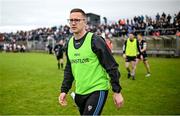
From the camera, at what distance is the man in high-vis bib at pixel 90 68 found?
4.30 m

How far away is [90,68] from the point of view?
4426 millimetres

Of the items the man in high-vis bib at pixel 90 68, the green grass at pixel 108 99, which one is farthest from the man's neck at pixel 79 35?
the green grass at pixel 108 99

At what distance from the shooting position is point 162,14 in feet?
96.3

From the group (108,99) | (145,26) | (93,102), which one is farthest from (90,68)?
(145,26)

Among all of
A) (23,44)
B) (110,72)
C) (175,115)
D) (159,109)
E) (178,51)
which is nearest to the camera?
(110,72)

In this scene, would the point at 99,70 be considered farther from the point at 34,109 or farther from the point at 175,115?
the point at 34,109

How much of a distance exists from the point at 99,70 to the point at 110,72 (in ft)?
0.75

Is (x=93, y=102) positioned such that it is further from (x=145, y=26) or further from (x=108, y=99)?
(x=145, y=26)

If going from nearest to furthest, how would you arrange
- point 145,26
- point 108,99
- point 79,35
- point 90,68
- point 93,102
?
point 93,102 < point 90,68 < point 79,35 < point 108,99 < point 145,26

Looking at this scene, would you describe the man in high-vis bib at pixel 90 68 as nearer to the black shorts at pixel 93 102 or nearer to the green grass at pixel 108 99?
the black shorts at pixel 93 102

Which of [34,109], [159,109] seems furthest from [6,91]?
[159,109]

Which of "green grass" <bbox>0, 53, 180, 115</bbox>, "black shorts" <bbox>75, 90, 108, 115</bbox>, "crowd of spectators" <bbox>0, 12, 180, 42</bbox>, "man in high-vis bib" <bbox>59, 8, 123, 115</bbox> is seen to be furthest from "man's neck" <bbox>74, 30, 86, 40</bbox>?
"crowd of spectators" <bbox>0, 12, 180, 42</bbox>

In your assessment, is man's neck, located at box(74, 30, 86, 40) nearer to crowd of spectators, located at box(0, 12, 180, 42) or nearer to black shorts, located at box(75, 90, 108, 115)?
black shorts, located at box(75, 90, 108, 115)

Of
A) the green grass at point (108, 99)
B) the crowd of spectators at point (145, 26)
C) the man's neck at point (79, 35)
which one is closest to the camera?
the man's neck at point (79, 35)
